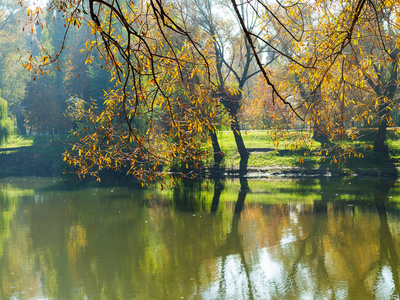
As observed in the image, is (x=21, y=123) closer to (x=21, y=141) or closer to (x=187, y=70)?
(x=21, y=141)

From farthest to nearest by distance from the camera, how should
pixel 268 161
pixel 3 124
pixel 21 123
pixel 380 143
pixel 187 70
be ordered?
1. pixel 21 123
2. pixel 3 124
3. pixel 268 161
4. pixel 380 143
5. pixel 187 70

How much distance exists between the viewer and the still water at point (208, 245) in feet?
26.6

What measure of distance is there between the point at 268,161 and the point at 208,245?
15.5 m

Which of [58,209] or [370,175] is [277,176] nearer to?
[370,175]

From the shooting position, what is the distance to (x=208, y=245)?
10.9 meters

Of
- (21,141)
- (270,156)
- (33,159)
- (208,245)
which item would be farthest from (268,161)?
(21,141)

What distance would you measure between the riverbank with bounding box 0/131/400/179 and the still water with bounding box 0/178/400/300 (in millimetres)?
3578

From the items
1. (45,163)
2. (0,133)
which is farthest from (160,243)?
(0,133)

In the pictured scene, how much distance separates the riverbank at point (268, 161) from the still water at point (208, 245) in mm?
3578

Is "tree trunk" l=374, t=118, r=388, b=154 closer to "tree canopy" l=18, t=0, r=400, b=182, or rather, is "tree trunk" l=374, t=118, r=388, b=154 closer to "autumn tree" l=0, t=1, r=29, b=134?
"tree canopy" l=18, t=0, r=400, b=182

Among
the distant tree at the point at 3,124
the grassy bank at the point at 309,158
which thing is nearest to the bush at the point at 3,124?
the distant tree at the point at 3,124

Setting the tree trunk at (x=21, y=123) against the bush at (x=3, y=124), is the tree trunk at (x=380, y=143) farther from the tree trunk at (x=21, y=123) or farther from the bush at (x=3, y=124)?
the tree trunk at (x=21, y=123)

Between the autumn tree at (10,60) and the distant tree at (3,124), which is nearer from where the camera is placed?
the distant tree at (3,124)

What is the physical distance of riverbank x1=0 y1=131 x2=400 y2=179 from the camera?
74.9ft
